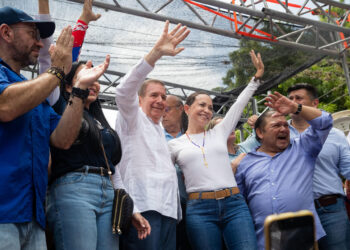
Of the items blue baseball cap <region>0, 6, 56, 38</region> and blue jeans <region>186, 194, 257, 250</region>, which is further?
blue jeans <region>186, 194, 257, 250</region>

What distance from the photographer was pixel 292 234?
949mm

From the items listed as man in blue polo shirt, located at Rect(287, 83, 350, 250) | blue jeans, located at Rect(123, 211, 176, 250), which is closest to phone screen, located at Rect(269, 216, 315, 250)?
blue jeans, located at Rect(123, 211, 176, 250)

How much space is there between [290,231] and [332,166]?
92.1 inches

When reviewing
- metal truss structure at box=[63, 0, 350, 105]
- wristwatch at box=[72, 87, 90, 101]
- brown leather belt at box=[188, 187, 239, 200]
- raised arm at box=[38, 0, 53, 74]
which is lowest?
brown leather belt at box=[188, 187, 239, 200]

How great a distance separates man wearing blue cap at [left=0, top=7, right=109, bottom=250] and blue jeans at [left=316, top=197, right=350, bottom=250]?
81.8 inches

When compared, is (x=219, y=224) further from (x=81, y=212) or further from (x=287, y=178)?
(x=81, y=212)

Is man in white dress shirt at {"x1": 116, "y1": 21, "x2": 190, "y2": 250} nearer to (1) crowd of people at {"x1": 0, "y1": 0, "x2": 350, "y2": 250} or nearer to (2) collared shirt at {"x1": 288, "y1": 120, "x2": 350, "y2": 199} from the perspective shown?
(1) crowd of people at {"x1": 0, "y1": 0, "x2": 350, "y2": 250}

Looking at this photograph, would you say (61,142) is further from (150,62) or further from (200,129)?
(200,129)

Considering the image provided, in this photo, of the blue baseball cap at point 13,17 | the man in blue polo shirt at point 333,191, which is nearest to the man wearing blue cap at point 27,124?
the blue baseball cap at point 13,17

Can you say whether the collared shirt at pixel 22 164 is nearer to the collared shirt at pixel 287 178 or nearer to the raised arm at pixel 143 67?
the raised arm at pixel 143 67

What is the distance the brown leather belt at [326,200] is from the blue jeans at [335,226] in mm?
24

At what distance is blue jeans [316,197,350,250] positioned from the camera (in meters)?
2.80

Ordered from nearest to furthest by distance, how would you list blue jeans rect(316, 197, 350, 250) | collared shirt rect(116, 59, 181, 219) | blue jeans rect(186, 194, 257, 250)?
1. collared shirt rect(116, 59, 181, 219)
2. blue jeans rect(186, 194, 257, 250)
3. blue jeans rect(316, 197, 350, 250)

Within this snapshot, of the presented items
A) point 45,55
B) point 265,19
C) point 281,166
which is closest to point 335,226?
point 281,166
